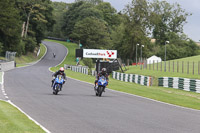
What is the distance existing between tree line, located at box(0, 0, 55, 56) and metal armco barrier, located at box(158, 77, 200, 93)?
4713 centimetres

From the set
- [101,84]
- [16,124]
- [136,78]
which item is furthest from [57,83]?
[136,78]

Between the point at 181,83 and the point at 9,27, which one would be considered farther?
the point at 9,27

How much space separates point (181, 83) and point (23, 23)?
69.0 metres

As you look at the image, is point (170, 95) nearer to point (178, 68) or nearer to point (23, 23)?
point (178, 68)

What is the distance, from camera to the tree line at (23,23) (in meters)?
78.5

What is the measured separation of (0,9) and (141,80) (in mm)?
46161

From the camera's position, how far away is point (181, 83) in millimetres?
32156

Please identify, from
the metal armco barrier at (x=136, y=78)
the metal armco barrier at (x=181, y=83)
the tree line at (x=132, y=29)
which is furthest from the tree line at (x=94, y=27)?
the metal armco barrier at (x=181, y=83)

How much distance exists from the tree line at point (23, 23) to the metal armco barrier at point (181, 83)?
4713 cm

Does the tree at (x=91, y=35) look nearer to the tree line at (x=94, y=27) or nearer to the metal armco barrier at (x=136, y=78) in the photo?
the tree line at (x=94, y=27)

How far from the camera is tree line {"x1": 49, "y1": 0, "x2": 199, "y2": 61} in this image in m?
88.1

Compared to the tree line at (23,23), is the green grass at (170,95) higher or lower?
lower

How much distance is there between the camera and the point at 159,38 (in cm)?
13350

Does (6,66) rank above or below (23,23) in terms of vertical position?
below
